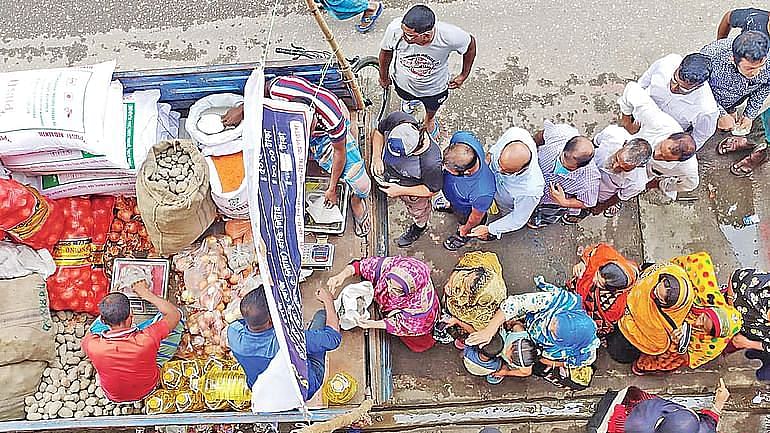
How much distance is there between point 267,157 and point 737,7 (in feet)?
12.2

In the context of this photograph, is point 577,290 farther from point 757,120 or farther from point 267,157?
point 267,157

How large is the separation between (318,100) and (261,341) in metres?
1.20

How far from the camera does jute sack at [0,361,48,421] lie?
11.9ft

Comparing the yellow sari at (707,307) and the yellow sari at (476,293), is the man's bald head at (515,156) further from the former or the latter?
the yellow sari at (707,307)

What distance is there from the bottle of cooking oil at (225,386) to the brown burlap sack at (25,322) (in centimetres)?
91

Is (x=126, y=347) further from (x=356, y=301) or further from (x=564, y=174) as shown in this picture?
(x=564, y=174)

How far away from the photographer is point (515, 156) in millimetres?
3297

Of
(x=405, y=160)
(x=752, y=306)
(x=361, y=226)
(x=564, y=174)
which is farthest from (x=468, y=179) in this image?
(x=752, y=306)

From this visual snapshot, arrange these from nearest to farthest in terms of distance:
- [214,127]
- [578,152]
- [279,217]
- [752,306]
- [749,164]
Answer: [279,217] < [578,152] < [752,306] < [214,127] < [749,164]

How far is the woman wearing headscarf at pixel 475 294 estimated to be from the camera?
3408 millimetres

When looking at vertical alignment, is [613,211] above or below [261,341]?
above

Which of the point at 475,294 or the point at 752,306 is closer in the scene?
the point at 475,294

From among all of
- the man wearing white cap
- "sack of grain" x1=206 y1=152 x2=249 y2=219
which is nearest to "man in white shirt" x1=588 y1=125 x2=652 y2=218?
the man wearing white cap

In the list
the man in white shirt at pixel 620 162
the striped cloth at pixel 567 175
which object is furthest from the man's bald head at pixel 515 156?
the man in white shirt at pixel 620 162
